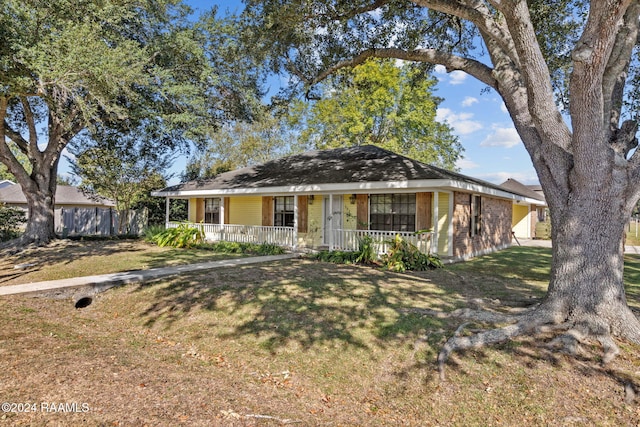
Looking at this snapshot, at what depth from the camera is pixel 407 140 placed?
28406 millimetres

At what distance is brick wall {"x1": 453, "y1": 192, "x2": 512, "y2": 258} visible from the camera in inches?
464

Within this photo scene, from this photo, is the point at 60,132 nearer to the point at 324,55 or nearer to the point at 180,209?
the point at 180,209

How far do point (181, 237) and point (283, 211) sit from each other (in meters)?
4.27

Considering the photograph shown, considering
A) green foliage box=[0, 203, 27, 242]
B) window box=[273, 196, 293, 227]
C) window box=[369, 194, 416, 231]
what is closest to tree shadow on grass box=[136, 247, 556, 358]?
window box=[369, 194, 416, 231]

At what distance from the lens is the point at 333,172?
13461 mm

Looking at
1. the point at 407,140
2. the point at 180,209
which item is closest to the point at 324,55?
the point at 180,209

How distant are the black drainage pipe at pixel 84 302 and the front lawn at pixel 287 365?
0.23 meters

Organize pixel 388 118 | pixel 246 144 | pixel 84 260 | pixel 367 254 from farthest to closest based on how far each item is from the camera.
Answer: pixel 246 144
pixel 388 118
pixel 84 260
pixel 367 254

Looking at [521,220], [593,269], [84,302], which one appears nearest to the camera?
[593,269]

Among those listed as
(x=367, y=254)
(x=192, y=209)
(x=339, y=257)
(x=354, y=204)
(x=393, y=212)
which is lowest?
(x=339, y=257)

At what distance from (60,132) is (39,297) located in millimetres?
10854

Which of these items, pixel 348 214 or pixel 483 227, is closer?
pixel 348 214

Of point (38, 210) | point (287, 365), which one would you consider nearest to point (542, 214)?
point (287, 365)

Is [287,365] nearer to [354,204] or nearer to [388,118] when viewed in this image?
[354,204]
